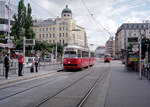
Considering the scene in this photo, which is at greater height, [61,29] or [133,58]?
[61,29]

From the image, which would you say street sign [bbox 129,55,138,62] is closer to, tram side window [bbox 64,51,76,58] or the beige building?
tram side window [bbox 64,51,76,58]

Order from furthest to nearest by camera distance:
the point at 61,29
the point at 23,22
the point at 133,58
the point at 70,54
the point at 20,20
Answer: the point at 61,29
the point at 20,20
the point at 23,22
the point at 133,58
the point at 70,54

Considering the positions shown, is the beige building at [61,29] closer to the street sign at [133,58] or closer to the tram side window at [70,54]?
the street sign at [133,58]

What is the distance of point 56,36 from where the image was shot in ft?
320

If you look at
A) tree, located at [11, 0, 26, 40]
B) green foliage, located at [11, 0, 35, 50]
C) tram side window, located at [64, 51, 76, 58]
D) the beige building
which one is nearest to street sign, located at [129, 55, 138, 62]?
tram side window, located at [64, 51, 76, 58]

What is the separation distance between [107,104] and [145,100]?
1.88 metres

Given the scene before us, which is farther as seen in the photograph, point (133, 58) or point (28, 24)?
point (28, 24)

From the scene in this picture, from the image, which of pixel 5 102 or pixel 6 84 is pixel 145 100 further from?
pixel 6 84

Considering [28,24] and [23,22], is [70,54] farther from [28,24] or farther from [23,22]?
[23,22]

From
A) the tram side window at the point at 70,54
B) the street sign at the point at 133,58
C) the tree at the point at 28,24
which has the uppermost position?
the tree at the point at 28,24

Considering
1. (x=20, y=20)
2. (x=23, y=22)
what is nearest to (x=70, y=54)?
(x=23, y=22)

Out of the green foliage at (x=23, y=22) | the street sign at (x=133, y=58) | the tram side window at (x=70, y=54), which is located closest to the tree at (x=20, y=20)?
the green foliage at (x=23, y=22)

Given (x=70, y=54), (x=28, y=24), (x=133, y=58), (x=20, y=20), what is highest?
(x=20, y=20)

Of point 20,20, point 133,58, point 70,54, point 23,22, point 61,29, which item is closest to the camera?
point 70,54
